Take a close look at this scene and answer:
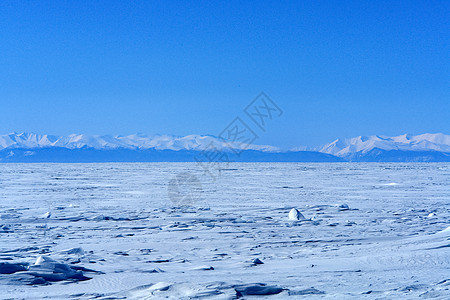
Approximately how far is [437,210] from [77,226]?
8819mm

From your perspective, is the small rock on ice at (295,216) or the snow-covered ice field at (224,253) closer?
the snow-covered ice field at (224,253)

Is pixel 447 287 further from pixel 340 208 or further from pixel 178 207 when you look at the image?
pixel 178 207

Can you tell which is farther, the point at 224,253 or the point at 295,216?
the point at 295,216

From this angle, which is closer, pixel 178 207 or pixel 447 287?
pixel 447 287

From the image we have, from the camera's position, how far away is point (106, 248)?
21.7 ft

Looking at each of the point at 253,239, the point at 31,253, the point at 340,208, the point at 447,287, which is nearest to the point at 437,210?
the point at 340,208

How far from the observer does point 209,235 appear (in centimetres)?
777

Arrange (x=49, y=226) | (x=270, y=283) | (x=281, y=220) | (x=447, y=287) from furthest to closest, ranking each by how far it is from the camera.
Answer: (x=281, y=220), (x=49, y=226), (x=270, y=283), (x=447, y=287)

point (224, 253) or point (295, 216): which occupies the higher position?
point (295, 216)

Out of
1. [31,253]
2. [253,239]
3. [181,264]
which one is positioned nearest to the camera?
[181,264]

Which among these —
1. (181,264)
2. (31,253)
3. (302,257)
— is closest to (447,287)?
(302,257)

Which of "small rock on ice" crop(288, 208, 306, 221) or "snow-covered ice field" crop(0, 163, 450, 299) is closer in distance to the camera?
"snow-covered ice field" crop(0, 163, 450, 299)

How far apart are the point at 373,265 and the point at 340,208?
685 cm

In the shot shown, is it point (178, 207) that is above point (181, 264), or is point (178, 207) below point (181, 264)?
above
